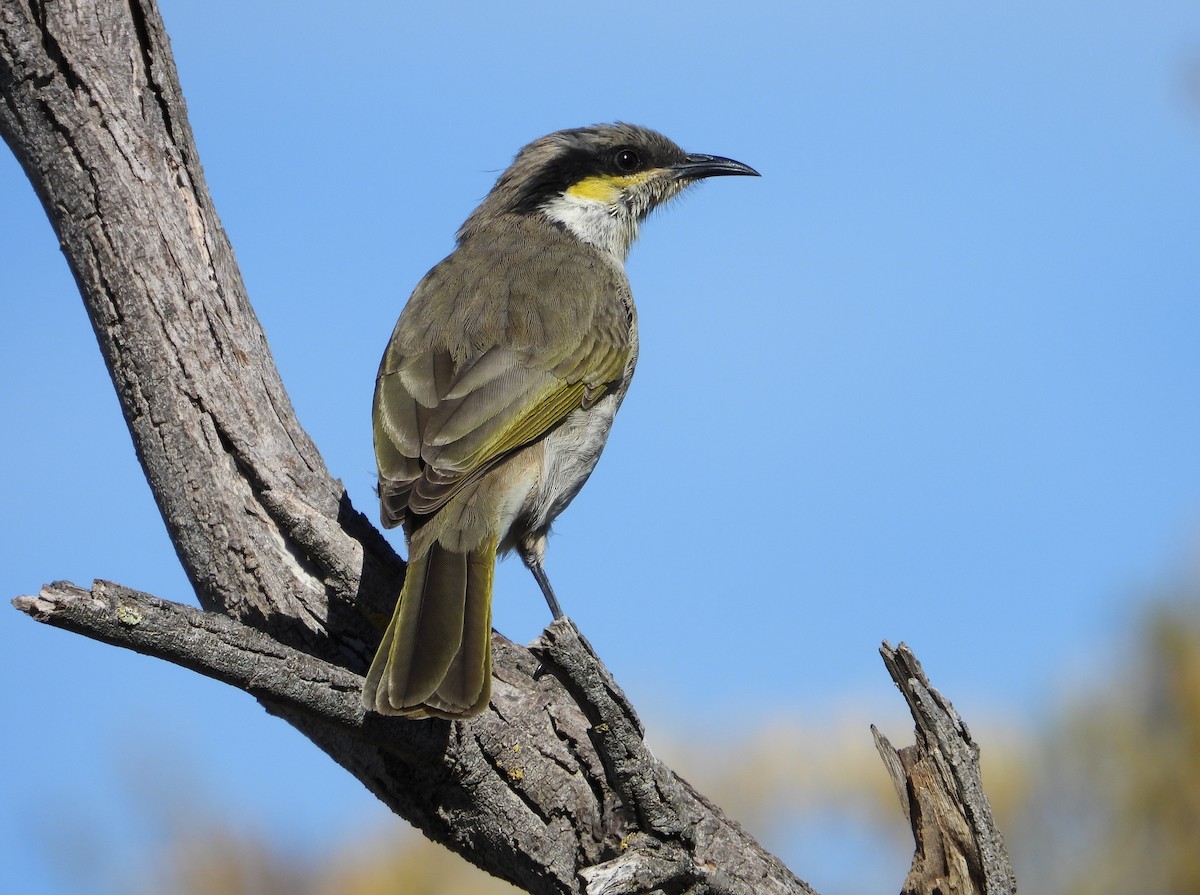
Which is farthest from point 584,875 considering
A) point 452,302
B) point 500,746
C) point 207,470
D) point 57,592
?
point 452,302

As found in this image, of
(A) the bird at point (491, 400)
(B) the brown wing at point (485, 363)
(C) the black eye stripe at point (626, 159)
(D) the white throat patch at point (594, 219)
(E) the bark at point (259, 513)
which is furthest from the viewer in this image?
(C) the black eye stripe at point (626, 159)

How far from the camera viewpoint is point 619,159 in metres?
6.67

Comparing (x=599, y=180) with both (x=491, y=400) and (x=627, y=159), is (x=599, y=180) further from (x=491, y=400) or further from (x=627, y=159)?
(x=491, y=400)

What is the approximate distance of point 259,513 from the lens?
4.23 meters

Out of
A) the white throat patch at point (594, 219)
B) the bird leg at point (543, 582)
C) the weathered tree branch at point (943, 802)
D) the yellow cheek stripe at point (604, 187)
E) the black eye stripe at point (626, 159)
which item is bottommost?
the weathered tree branch at point (943, 802)

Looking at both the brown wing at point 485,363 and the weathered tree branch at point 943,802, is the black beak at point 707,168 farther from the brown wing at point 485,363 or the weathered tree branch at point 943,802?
the weathered tree branch at point 943,802

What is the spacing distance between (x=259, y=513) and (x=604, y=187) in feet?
9.62

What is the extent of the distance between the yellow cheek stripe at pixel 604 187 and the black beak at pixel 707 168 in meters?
0.22

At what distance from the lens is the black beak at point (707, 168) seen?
22.2 ft

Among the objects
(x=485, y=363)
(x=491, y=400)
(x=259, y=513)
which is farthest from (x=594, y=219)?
(x=259, y=513)

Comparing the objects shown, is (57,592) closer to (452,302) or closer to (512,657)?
(512,657)

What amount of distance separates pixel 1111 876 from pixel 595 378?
4.11 m

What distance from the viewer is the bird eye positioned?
6.66 metres

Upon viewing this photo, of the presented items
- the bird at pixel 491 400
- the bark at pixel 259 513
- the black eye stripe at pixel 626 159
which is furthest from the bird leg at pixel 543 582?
the black eye stripe at pixel 626 159
